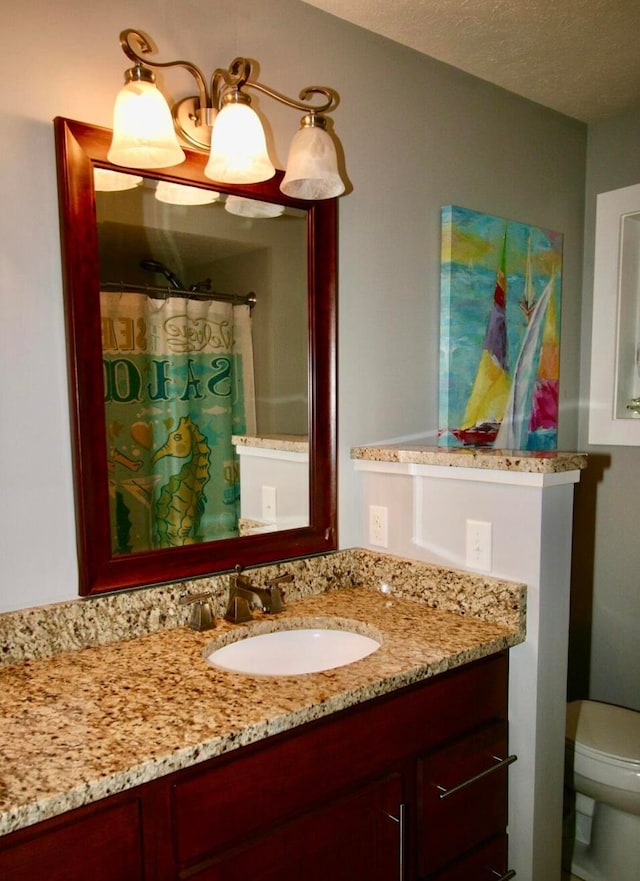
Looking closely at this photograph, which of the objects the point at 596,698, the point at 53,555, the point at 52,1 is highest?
the point at 52,1

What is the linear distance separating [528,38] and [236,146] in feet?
3.43

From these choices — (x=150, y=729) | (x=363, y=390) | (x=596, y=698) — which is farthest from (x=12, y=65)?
(x=596, y=698)

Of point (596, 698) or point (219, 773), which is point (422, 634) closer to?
point (219, 773)

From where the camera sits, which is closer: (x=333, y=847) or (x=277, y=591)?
(x=333, y=847)

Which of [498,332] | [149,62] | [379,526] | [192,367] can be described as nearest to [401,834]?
[379,526]

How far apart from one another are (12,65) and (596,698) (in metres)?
2.70

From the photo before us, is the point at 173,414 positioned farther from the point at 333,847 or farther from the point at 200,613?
the point at 333,847

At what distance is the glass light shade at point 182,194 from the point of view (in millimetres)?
1386

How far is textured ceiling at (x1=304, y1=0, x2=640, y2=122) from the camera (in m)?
1.63

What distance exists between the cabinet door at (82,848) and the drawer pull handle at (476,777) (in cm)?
64

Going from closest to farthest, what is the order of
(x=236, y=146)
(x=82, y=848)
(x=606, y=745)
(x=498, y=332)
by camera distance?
1. (x=82, y=848)
2. (x=236, y=146)
3. (x=606, y=745)
4. (x=498, y=332)

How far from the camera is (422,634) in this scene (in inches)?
54.7

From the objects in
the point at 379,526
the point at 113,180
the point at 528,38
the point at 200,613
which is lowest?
the point at 200,613

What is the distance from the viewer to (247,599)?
145cm
